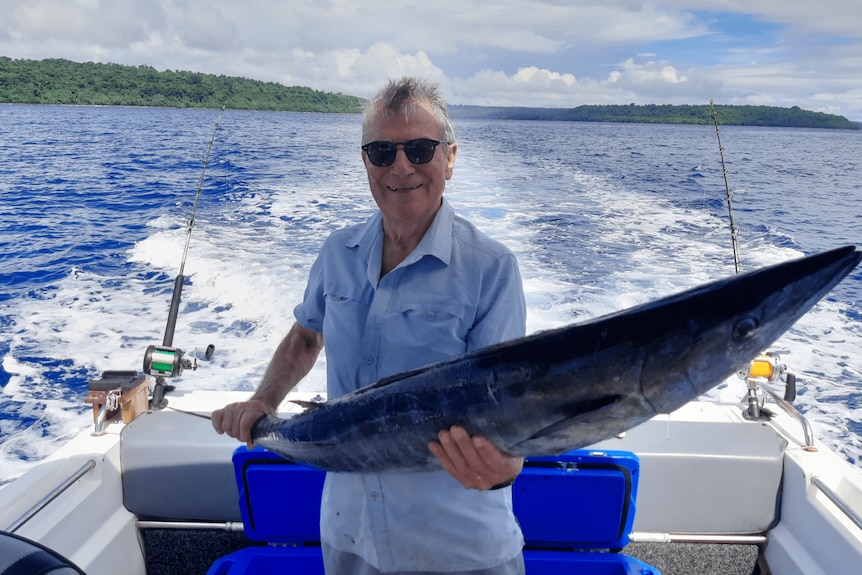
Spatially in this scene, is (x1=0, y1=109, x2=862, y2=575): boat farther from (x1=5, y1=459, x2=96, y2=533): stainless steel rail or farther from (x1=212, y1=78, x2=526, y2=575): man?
(x1=212, y1=78, x2=526, y2=575): man

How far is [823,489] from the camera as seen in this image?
2.68m

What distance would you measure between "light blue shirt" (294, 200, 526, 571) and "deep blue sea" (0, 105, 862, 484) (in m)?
1.78

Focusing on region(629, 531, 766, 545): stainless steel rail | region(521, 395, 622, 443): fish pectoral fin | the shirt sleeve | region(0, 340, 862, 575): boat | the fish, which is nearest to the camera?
the fish

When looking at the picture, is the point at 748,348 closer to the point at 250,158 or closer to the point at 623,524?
the point at 623,524

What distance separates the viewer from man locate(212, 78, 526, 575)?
1.76m

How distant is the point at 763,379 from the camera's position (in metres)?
3.17

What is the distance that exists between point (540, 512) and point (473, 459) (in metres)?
1.36

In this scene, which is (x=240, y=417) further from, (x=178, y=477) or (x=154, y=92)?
(x=154, y=92)

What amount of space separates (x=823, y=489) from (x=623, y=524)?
0.85 meters

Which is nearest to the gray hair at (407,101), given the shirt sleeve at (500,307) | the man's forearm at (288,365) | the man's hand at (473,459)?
the shirt sleeve at (500,307)

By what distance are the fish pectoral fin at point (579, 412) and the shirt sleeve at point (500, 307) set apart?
37 centimetres

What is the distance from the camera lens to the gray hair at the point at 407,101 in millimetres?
1846

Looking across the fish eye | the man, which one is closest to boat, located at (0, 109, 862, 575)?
the man

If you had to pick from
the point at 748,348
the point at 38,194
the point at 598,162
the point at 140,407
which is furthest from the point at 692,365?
the point at 598,162
